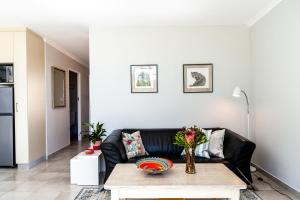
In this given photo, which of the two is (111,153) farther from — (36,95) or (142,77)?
(36,95)

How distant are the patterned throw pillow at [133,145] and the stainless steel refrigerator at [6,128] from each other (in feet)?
6.86

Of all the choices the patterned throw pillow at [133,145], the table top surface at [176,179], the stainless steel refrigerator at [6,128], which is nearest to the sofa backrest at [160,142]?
the patterned throw pillow at [133,145]

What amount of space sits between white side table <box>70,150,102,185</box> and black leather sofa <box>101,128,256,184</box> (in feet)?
0.87

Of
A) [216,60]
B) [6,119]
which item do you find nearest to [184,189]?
[216,60]

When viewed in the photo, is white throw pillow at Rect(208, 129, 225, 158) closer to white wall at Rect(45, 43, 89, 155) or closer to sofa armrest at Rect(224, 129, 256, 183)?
sofa armrest at Rect(224, 129, 256, 183)

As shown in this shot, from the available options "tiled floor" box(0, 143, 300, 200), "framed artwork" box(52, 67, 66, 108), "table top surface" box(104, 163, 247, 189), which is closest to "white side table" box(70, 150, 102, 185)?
"tiled floor" box(0, 143, 300, 200)

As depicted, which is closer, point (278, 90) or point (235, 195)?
point (235, 195)

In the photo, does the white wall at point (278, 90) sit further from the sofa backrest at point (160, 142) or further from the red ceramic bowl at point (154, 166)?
the red ceramic bowl at point (154, 166)

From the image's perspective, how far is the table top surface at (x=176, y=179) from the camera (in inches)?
69.6

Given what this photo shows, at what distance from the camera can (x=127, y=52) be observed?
12.2 feet

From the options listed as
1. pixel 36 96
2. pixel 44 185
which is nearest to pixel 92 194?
pixel 44 185

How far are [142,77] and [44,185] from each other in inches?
87.9

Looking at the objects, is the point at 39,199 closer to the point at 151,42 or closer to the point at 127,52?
the point at 127,52

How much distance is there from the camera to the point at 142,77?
3.73 m
